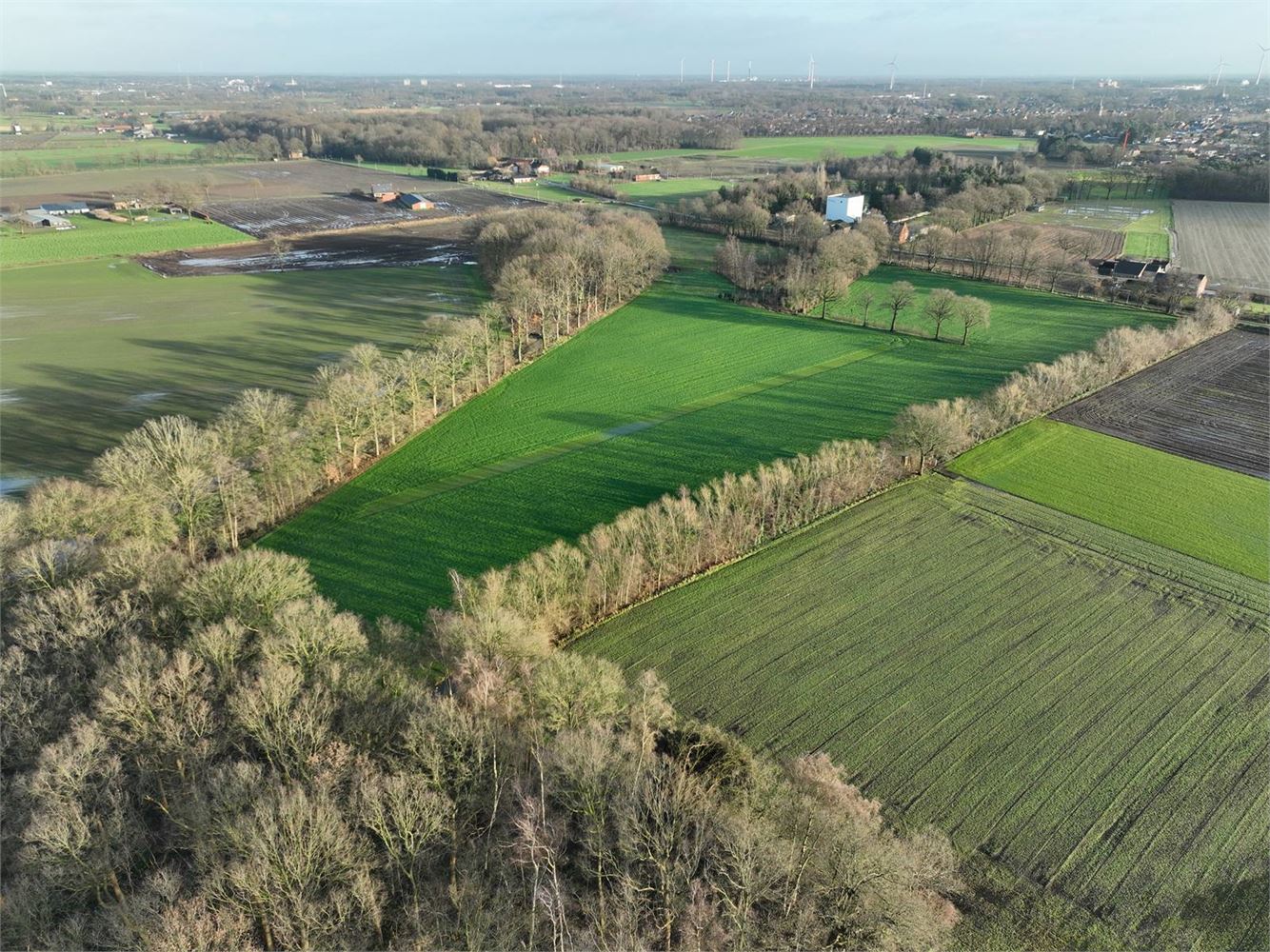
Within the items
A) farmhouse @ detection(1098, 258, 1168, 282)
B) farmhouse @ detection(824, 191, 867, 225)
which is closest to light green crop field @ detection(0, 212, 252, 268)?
farmhouse @ detection(824, 191, 867, 225)

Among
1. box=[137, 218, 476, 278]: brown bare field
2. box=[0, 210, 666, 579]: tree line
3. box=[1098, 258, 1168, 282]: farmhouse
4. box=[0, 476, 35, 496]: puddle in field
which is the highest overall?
box=[137, 218, 476, 278]: brown bare field

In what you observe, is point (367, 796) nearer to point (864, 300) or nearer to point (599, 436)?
point (599, 436)

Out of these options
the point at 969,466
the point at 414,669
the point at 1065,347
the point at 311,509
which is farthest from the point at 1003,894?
the point at 1065,347

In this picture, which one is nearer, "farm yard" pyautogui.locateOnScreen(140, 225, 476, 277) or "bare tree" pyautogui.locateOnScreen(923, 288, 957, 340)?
"bare tree" pyautogui.locateOnScreen(923, 288, 957, 340)

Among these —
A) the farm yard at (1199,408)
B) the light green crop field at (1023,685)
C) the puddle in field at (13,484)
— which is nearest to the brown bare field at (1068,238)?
the farm yard at (1199,408)

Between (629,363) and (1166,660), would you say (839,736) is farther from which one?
(629,363)

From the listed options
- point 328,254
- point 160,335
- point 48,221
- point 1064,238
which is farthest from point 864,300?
point 48,221

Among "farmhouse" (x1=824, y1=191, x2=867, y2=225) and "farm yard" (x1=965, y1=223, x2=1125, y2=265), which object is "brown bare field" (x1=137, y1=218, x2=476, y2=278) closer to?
"farmhouse" (x1=824, y1=191, x2=867, y2=225)
